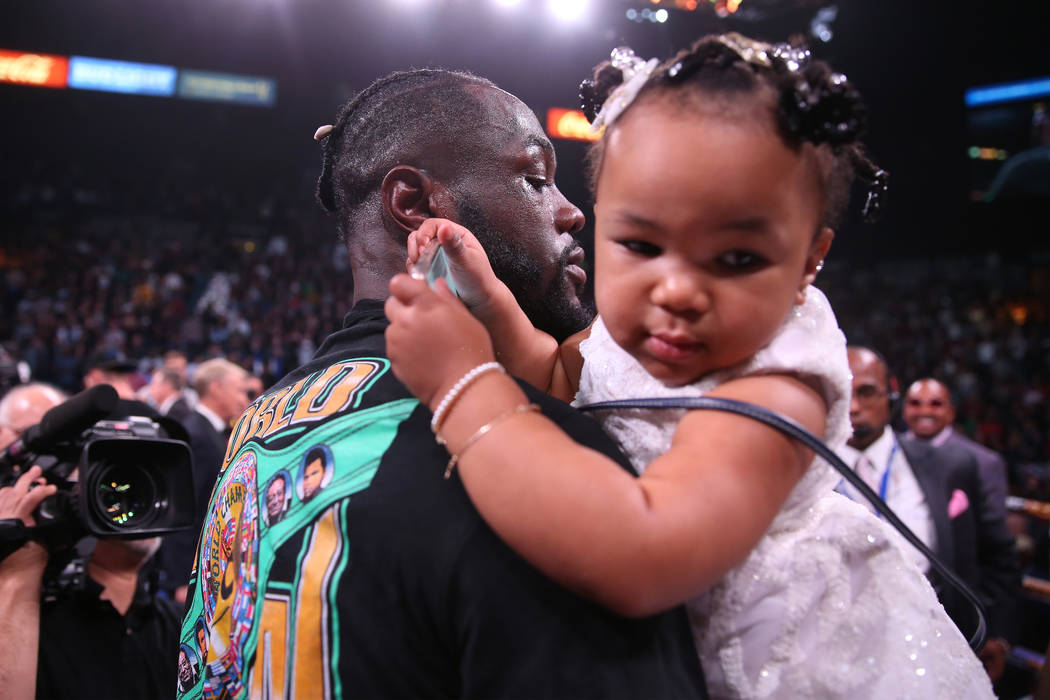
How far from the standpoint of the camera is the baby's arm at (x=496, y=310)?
121cm

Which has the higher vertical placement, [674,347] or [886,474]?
[674,347]

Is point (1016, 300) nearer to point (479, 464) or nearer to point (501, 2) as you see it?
point (501, 2)

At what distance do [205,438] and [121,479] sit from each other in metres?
3.47

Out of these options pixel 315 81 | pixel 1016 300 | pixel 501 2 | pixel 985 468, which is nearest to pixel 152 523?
pixel 985 468

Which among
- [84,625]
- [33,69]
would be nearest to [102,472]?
[84,625]

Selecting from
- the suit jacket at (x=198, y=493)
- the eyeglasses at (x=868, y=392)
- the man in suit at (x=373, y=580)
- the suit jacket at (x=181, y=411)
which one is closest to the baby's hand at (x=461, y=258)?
the man in suit at (x=373, y=580)

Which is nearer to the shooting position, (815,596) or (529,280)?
(815,596)

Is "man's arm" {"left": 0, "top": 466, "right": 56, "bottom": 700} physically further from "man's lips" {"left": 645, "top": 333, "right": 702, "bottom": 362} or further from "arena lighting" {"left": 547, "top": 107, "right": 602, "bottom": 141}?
"arena lighting" {"left": 547, "top": 107, "right": 602, "bottom": 141}

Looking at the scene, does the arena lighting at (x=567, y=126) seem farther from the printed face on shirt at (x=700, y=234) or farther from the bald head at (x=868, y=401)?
the printed face on shirt at (x=700, y=234)

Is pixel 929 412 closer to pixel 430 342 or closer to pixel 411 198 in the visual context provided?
pixel 411 198

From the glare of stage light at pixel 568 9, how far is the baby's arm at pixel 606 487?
11641mm

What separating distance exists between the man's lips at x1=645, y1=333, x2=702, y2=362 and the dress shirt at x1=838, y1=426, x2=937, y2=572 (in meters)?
3.44

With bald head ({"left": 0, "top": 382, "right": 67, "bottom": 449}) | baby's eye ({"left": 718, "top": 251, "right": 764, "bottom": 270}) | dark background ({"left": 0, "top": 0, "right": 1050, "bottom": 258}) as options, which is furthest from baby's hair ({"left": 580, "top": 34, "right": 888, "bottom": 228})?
dark background ({"left": 0, "top": 0, "right": 1050, "bottom": 258})

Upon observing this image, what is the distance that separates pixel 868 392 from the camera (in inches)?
176
